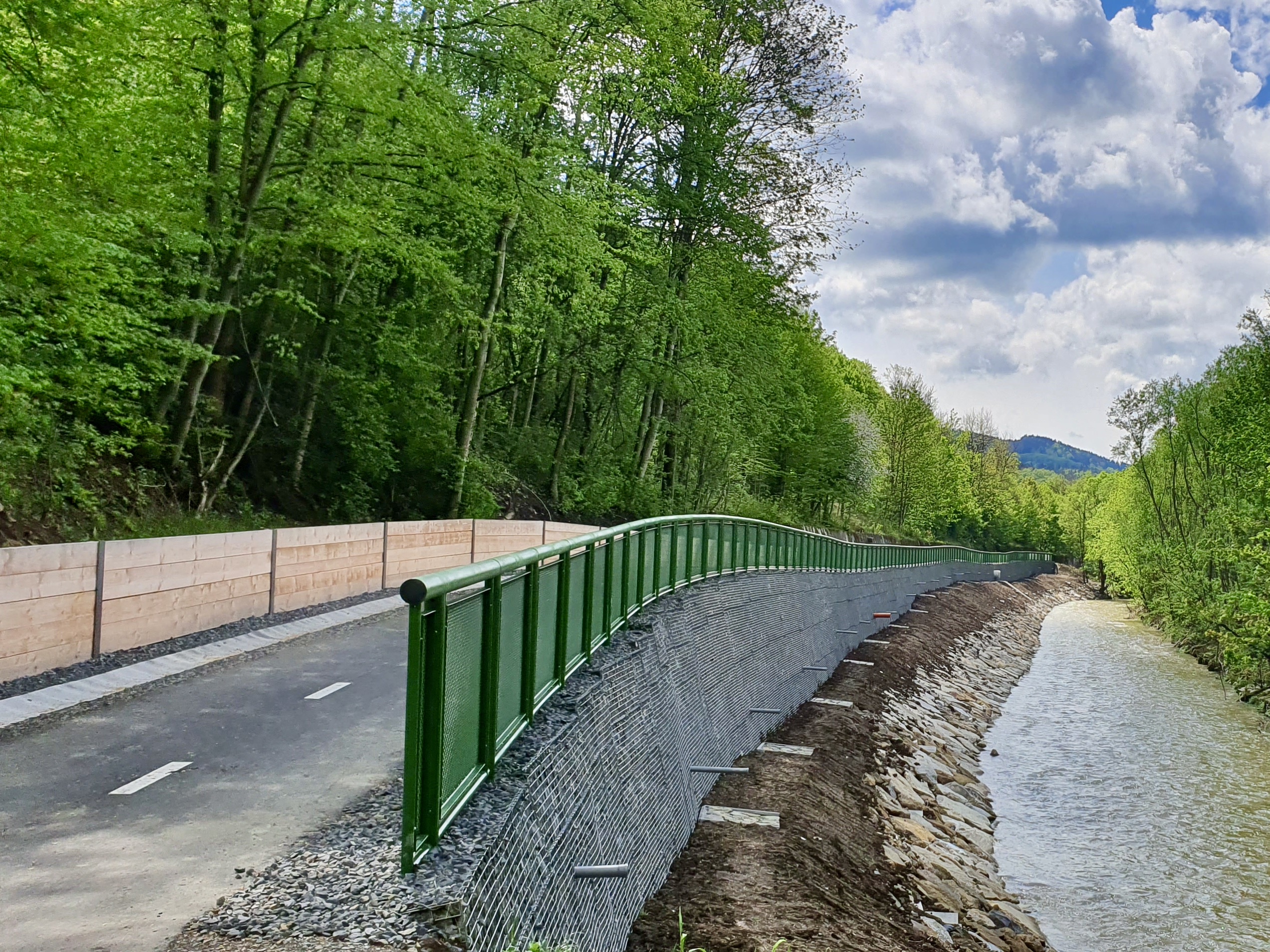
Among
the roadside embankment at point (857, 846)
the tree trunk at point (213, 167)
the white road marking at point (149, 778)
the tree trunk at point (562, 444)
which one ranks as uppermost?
the tree trunk at point (213, 167)

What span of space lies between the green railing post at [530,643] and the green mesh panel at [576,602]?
1373mm

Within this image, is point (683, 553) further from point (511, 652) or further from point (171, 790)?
point (171, 790)

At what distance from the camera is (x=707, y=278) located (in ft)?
97.5

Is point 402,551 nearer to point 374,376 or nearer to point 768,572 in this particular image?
point 374,376

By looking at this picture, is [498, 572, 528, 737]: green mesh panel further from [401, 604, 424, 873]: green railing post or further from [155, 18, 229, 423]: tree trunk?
[155, 18, 229, 423]: tree trunk

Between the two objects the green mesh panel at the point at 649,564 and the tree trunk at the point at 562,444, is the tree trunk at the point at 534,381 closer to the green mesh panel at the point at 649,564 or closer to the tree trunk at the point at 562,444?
the tree trunk at the point at 562,444

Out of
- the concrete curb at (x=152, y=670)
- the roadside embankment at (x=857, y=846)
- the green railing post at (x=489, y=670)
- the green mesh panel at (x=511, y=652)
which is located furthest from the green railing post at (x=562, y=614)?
the concrete curb at (x=152, y=670)

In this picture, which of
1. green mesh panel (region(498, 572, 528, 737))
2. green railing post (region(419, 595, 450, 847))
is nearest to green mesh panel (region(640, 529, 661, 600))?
green mesh panel (region(498, 572, 528, 737))

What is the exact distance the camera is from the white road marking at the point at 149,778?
22.2 feet

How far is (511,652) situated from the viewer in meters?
6.89

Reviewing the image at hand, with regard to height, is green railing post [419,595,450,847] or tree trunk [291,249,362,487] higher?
tree trunk [291,249,362,487]

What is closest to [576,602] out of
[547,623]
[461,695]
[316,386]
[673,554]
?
[547,623]

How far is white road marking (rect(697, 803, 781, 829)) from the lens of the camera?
11.7 metres

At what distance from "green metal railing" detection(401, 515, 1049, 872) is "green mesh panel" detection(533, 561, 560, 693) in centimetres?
2
